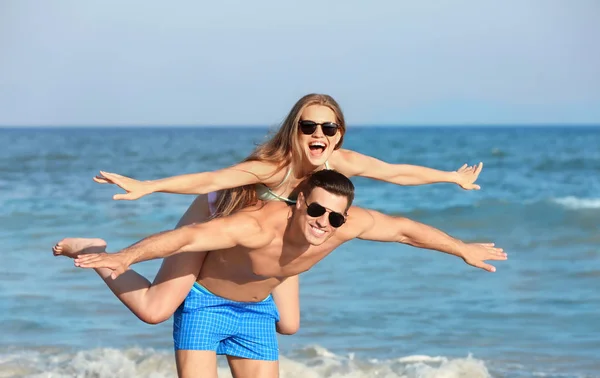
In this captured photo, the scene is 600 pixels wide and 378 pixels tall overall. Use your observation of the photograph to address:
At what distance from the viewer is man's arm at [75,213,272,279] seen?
3.58m

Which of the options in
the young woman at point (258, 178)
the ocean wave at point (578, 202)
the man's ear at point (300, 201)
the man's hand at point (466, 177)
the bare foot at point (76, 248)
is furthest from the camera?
the ocean wave at point (578, 202)

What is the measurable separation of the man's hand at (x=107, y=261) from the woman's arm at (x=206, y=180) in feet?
0.99

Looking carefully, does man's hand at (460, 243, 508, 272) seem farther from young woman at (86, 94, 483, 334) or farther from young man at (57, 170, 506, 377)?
young woman at (86, 94, 483, 334)

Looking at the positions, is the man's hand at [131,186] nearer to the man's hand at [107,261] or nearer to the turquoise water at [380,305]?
the man's hand at [107,261]

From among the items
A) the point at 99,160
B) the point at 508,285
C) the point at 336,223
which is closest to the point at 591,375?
the point at 508,285

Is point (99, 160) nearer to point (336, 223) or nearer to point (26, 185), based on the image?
point (26, 185)

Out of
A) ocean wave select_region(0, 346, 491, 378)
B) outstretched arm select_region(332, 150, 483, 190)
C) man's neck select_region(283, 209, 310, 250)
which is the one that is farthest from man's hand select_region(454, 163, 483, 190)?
ocean wave select_region(0, 346, 491, 378)

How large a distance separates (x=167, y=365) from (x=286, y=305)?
88.8 inches

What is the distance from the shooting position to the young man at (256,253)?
3.93 m

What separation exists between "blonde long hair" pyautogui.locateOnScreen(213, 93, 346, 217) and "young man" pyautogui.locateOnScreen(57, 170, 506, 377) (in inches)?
7.1

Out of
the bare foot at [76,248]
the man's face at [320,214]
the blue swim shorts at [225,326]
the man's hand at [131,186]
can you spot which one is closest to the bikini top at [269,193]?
the man's face at [320,214]

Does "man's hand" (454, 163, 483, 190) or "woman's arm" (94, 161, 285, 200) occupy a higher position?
"man's hand" (454, 163, 483, 190)

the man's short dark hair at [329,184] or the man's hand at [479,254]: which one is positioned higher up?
the man's short dark hair at [329,184]

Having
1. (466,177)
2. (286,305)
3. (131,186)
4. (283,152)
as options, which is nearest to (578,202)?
(466,177)
